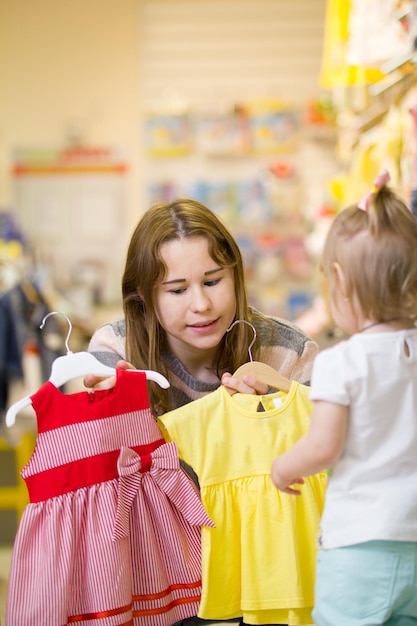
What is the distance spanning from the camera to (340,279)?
1434 millimetres

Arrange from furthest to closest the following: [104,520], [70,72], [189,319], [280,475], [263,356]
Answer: [70,72]
[263,356]
[189,319]
[104,520]
[280,475]

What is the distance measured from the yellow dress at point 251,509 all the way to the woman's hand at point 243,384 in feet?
0.09

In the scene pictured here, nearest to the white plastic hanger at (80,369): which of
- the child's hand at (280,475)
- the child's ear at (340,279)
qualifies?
the child's hand at (280,475)

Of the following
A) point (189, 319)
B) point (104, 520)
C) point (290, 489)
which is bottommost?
point (104, 520)

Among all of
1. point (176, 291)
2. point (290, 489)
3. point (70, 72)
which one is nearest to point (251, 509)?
point (290, 489)

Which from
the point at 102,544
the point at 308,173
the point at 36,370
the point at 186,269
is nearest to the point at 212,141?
the point at 308,173

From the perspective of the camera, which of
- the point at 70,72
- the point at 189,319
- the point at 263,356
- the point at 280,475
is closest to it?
the point at 280,475

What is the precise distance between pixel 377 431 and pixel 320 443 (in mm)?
103

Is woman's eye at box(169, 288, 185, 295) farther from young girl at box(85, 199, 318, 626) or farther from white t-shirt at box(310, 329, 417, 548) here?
white t-shirt at box(310, 329, 417, 548)

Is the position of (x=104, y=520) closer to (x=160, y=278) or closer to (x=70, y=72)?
(x=160, y=278)

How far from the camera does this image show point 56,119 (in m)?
5.81

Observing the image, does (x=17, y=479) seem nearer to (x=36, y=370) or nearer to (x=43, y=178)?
(x=36, y=370)

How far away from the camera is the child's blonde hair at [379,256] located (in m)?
1.39

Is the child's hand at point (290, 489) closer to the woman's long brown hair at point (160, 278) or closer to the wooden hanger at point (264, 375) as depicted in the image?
the wooden hanger at point (264, 375)
